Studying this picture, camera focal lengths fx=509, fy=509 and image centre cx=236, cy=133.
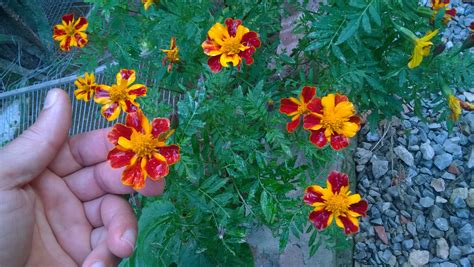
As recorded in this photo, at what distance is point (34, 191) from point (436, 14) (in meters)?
1.17

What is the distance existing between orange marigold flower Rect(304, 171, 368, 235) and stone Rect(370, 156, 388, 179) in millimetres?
930

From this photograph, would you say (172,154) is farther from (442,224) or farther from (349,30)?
(442,224)

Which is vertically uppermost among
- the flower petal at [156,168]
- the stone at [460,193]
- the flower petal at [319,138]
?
the flower petal at [156,168]

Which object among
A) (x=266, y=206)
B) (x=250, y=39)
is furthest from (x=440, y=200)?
(x=250, y=39)

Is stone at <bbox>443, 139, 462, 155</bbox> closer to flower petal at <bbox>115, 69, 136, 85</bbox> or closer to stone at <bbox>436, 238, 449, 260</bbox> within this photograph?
stone at <bbox>436, 238, 449, 260</bbox>

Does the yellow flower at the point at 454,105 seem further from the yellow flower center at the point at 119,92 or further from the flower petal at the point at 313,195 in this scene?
the yellow flower center at the point at 119,92

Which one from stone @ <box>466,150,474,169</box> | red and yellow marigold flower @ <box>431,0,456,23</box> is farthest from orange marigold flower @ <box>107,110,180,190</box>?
stone @ <box>466,150,474,169</box>

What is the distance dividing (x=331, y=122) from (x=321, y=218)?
226 mm

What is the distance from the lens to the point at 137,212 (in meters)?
1.53

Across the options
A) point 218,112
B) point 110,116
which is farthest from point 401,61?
point 110,116

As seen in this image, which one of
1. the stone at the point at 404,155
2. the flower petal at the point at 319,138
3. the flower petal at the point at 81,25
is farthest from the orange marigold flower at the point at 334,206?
the stone at the point at 404,155

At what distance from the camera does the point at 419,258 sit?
194 cm

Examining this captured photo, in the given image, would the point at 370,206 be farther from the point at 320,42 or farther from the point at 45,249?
the point at 45,249

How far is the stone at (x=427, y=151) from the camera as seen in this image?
84.5 inches
